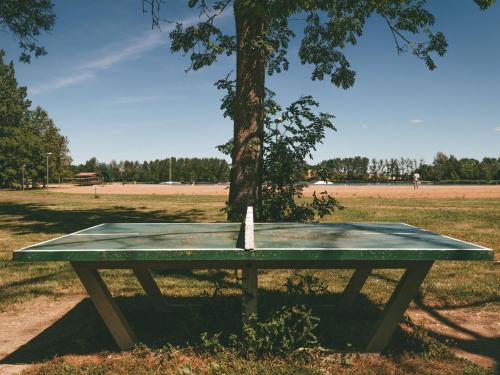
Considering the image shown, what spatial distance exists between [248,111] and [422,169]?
13465cm

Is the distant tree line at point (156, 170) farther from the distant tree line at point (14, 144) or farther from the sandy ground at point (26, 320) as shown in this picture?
the sandy ground at point (26, 320)

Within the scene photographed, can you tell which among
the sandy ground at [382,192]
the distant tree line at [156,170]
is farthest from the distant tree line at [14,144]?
the distant tree line at [156,170]

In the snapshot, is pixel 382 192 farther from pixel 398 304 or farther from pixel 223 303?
pixel 398 304

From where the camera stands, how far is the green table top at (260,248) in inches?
106

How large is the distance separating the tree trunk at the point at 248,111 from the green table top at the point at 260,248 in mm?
2940

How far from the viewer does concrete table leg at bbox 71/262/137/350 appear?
3041mm

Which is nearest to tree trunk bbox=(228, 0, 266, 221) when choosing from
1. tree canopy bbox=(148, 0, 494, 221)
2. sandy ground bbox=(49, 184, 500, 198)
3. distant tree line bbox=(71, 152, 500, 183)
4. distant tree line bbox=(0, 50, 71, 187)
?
tree canopy bbox=(148, 0, 494, 221)

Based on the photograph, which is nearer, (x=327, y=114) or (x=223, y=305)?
(x=223, y=305)

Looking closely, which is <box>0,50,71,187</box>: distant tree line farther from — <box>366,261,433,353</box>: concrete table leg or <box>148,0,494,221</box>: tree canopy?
<box>366,261,433,353</box>: concrete table leg

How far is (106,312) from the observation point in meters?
3.29

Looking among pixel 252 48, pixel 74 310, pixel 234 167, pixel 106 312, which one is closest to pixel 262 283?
pixel 234 167

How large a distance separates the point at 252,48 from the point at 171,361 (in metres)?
5.14

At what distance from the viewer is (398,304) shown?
3.25 meters

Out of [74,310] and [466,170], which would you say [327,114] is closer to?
[74,310]
